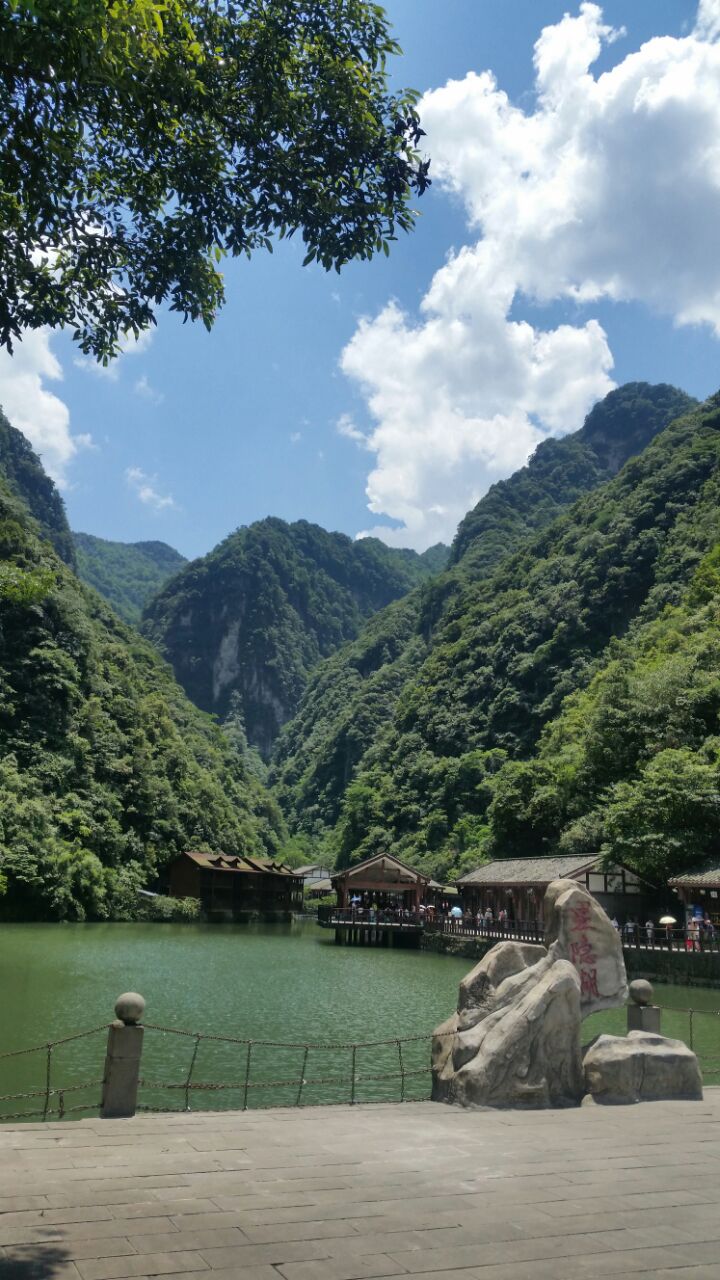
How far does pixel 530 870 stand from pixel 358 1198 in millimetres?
32187

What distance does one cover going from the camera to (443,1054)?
341 inches

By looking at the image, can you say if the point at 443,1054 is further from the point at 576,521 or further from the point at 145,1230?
the point at 576,521

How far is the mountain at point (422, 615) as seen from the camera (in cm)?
10306

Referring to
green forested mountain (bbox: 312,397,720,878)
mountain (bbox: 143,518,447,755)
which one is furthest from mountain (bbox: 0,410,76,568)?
mountain (bbox: 143,518,447,755)

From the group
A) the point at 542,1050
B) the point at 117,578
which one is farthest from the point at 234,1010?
the point at 117,578

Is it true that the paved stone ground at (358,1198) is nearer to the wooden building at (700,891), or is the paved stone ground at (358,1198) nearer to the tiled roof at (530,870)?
the wooden building at (700,891)

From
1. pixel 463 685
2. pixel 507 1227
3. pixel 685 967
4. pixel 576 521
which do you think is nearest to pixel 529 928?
pixel 685 967

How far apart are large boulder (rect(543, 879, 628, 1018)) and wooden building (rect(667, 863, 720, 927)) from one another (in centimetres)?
1882

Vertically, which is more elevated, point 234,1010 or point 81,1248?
point 81,1248

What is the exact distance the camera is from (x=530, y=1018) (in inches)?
313

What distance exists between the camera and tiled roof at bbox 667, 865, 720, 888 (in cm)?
2676

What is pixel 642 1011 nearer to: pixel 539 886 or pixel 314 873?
pixel 539 886

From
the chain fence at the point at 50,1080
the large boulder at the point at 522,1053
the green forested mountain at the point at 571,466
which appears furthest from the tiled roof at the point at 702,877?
the green forested mountain at the point at 571,466

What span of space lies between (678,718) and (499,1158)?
32.0 m
